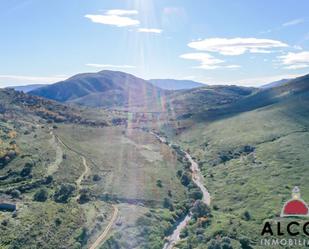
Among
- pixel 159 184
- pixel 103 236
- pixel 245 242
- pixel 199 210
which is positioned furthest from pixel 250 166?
pixel 103 236

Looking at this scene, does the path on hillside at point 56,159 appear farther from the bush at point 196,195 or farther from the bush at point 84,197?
the bush at point 196,195

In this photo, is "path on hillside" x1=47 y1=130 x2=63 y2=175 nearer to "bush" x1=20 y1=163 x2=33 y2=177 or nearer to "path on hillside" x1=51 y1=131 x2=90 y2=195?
"path on hillside" x1=51 y1=131 x2=90 y2=195

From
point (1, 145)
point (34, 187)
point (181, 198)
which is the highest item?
point (1, 145)

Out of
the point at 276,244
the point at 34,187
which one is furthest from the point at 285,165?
the point at 34,187

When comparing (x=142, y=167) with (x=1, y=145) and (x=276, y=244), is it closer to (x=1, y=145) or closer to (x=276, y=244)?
(x=1, y=145)

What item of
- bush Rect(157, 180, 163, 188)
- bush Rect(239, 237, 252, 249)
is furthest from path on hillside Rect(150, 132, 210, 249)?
bush Rect(239, 237, 252, 249)
